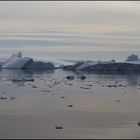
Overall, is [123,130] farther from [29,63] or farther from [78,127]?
[29,63]

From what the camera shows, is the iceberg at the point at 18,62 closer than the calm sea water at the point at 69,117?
No

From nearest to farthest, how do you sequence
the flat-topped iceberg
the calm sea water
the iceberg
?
the calm sea water → the iceberg → the flat-topped iceberg

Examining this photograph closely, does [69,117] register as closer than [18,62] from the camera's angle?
Yes

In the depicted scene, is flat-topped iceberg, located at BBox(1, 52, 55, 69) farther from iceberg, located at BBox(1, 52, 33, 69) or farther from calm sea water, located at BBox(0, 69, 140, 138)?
calm sea water, located at BBox(0, 69, 140, 138)

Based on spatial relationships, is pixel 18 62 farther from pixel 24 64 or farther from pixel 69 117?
pixel 69 117

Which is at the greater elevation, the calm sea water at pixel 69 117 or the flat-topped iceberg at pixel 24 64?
the flat-topped iceberg at pixel 24 64

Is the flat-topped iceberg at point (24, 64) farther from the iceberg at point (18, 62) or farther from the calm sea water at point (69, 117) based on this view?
the calm sea water at point (69, 117)

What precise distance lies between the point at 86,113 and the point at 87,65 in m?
29.6

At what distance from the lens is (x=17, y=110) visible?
11.3 m

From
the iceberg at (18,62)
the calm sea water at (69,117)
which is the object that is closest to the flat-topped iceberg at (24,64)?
the iceberg at (18,62)

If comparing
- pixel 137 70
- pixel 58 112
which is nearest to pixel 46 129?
pixel 58 112

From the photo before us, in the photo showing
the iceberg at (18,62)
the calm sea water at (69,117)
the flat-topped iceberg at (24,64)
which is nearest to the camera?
the calm sea water at (69,117)

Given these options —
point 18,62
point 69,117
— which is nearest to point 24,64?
point 18,62

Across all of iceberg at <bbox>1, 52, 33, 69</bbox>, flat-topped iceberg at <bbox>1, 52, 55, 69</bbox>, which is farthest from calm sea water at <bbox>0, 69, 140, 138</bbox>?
flat-topped iceberg at <bbox>1, 52, 55, 69</bbox>
